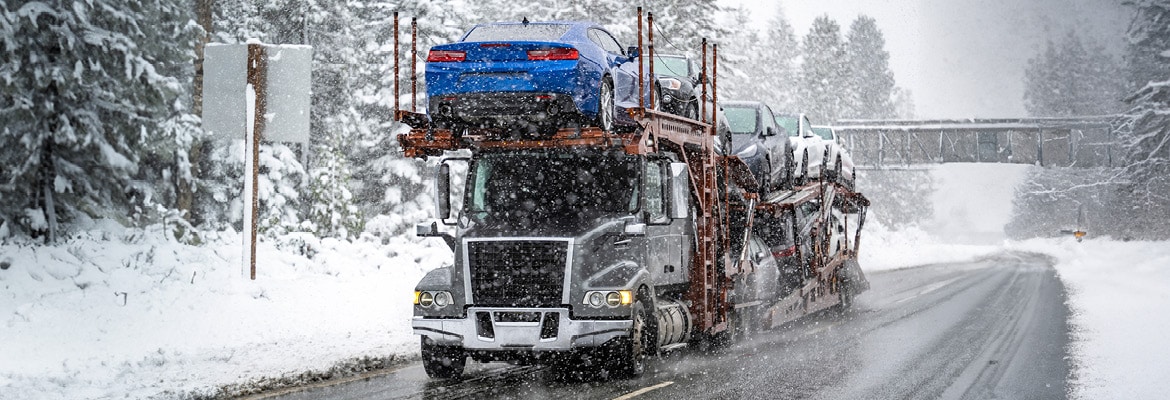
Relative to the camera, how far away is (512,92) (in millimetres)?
9430

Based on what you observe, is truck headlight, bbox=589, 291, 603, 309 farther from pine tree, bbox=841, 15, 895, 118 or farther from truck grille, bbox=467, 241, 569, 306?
pine tree, bbox=841, 15, 895, 118

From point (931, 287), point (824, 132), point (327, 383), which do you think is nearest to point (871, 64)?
point (931, 287)

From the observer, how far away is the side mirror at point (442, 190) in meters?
10.3

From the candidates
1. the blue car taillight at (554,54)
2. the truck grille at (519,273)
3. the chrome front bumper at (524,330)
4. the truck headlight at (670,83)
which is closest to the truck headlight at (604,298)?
the chrome front bumper at (524,330)

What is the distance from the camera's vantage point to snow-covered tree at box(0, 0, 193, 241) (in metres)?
15.2

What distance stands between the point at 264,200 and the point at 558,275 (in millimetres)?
21565

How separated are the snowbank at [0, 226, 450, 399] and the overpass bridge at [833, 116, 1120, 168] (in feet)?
154

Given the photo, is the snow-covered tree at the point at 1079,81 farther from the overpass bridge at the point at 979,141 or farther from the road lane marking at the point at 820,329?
the road lane marking at the point at 820,329

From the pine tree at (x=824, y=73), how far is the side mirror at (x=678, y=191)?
55674mm

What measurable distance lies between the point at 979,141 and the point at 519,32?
57137mm

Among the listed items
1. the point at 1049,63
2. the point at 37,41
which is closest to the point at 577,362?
the point at 37,41

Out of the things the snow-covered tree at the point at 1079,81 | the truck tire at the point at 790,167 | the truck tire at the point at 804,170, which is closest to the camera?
the truck tire at the point at 790,167

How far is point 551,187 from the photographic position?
10445 mm

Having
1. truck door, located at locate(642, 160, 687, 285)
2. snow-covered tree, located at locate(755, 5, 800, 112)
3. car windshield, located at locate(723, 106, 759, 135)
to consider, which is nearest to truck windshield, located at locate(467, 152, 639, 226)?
truck door, located at locate(642, 160, 687, 285)
